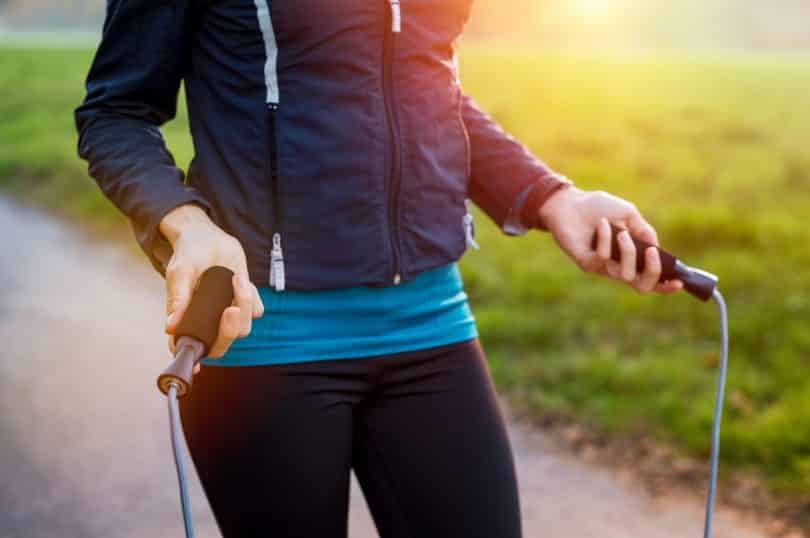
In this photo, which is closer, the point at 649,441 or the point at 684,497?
the point at 684,497

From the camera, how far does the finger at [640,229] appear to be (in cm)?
171

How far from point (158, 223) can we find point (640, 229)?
2.51 ft

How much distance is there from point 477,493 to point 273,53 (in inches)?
29.4

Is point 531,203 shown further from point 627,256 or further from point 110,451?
point 110,451

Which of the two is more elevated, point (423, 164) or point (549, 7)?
point (423, 164)

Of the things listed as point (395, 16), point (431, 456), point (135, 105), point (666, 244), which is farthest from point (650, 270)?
point (666, 244)

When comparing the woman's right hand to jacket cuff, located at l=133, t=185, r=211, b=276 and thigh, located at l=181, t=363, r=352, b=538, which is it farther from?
thigh, located at l=181, t=363, r=352, b=538

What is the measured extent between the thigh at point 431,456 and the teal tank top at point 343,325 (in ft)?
0.13

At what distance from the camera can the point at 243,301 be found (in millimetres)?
1253

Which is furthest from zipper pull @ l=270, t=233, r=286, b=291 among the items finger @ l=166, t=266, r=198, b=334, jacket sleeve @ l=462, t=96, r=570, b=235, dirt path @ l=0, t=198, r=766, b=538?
dirt path @ l=0, t=198, r=766, b=538

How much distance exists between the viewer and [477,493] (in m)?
1.70

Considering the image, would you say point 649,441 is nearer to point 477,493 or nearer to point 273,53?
point 477,493

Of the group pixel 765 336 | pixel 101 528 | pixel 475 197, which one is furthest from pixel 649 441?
pixel 475 197

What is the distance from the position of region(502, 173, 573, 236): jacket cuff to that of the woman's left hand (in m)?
0.01
